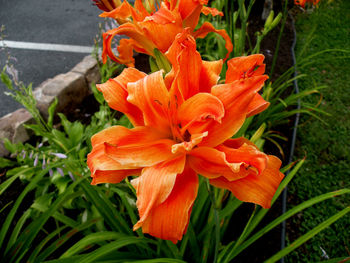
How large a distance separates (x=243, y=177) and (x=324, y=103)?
8.78ft

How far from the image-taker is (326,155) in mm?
2305

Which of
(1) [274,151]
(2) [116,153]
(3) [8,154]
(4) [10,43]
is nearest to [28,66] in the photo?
(4) [10,43]

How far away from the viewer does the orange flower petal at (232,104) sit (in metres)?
0.53

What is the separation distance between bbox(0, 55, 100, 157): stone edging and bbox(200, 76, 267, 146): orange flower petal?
1.96m

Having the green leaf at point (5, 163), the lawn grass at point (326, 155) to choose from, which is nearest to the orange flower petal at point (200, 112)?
the lawn grass at point (326, 155)

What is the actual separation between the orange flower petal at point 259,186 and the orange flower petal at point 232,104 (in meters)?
0.09

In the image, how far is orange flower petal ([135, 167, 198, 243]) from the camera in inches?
19.8

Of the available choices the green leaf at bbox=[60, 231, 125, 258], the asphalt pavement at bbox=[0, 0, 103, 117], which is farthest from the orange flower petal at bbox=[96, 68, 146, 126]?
the asphalt pavement at bbox=[0, 0, 103, 117]

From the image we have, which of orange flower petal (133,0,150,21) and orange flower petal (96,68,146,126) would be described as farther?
orange flower petal (133,0,150,21)

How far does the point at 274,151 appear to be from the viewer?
2.14m

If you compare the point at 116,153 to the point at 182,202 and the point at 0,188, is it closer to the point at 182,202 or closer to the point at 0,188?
the point at 182,202

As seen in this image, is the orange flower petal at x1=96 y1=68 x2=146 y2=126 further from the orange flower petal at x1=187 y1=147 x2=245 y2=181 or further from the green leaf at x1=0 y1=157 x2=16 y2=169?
the green leaf at x1=0 y1=157 x2=16 y2=169

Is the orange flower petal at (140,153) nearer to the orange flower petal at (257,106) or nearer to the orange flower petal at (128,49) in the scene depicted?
the orange flower petal at (257,106)

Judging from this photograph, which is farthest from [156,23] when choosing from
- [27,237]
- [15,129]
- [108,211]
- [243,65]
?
[15,129]
